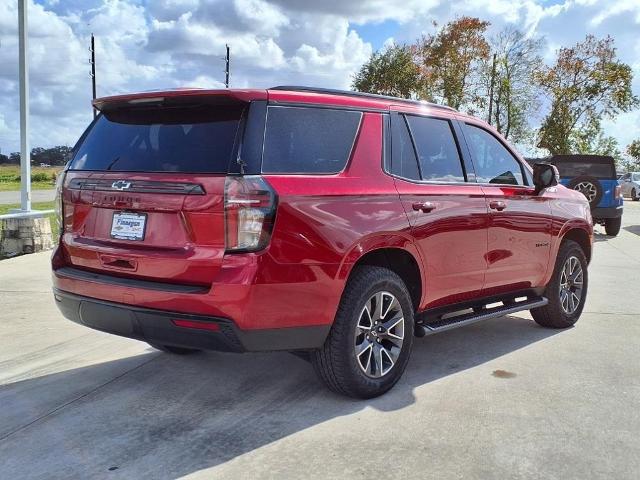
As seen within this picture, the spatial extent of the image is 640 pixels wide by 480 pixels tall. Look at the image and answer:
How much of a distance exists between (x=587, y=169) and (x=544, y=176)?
32.0 ft

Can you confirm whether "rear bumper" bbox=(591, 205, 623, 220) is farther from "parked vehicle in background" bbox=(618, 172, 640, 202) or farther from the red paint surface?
"parked vehicle in background" bbox=(618, 172, 640, 202)

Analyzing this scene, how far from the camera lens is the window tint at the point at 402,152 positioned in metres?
4.26

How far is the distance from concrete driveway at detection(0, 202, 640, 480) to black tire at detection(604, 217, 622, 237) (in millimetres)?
9603

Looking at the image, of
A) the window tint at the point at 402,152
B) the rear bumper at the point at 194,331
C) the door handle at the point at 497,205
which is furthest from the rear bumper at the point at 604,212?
the rear bumper at the point at 194,331

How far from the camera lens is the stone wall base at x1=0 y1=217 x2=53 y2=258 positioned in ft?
31.6

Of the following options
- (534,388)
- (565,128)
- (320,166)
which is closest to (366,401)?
(534,388)

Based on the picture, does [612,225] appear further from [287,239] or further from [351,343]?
[287,239]

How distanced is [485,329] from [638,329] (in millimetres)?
1394

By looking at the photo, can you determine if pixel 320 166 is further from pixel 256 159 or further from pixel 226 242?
pixel 226 242

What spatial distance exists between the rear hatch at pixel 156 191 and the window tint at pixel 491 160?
7.32ft

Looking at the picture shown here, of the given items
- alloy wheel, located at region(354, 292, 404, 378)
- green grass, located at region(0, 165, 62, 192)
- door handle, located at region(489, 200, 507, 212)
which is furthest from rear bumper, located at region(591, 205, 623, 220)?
green grass, located at region(0, 165, 62, 192)

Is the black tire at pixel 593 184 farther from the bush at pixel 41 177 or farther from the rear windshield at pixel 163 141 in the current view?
the bush at pixel 41 177

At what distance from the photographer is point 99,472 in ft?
10.0

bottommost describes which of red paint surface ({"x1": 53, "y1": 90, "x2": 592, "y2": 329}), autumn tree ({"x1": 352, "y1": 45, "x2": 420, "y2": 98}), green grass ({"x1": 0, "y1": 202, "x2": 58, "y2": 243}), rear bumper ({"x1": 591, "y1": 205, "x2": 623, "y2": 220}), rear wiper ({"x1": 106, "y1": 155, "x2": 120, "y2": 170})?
green grass ({"x1": 0, "y1": 202, "x2": 58, "y2": 243})
